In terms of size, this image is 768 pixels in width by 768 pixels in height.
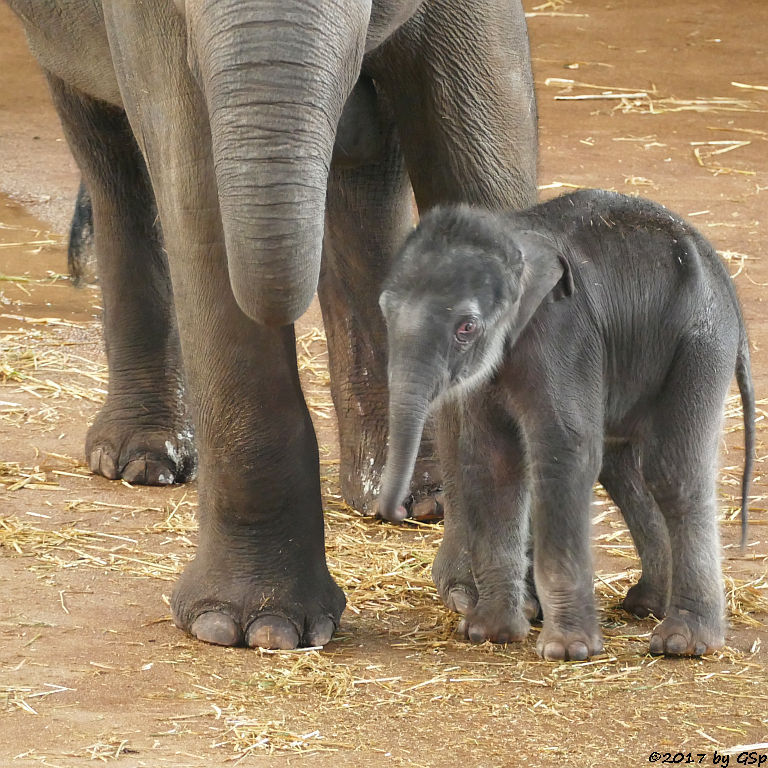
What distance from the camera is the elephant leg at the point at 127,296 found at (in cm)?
551

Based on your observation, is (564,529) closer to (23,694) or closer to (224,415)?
(224,415)

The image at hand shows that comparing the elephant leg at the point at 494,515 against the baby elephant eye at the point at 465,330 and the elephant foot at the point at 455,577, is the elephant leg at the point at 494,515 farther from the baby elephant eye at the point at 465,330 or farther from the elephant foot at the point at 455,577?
the baby elephant eye at the point at 465,330

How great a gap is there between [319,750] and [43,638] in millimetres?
959

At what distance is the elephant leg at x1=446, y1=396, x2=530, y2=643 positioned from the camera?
3.80 metres

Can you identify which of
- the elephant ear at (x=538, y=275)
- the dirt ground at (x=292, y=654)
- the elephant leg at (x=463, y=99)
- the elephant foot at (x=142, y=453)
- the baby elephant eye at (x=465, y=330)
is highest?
the elephant leg at (x=463, y=99)

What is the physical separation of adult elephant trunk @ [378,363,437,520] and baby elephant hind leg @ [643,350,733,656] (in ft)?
2.11

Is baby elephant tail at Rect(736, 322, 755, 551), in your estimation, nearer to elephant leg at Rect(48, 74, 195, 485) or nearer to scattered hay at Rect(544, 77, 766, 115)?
elephant leg at Rect(48, 74, 195, 485)

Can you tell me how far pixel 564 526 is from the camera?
3.65m

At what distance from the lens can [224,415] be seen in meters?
3.92

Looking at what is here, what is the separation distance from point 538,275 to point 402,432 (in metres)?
0.47

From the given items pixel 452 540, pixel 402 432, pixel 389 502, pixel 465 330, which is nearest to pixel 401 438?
pixel 402 432

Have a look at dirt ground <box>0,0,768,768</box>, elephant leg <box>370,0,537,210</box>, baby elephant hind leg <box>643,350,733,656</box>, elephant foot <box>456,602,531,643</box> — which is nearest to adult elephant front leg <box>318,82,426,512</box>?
dirt ground <box>0,0,768,768</box>

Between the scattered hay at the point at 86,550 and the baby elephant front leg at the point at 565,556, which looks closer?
the baby elephant front leg at the point at 565,556

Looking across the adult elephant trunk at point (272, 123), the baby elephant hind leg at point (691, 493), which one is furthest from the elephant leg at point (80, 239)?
the adult elephant trunk at point (272, 123)
